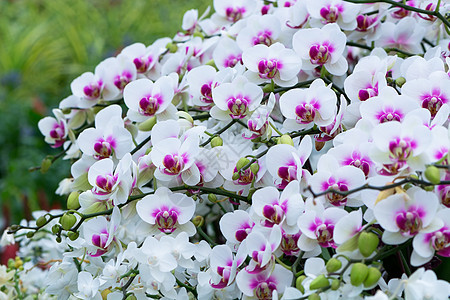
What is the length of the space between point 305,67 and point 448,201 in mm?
271

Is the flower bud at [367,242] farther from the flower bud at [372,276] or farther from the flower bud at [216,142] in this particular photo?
the flower bud at [216,142]

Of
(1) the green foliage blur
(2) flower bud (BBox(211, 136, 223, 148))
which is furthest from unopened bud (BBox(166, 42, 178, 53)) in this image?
(1) the green foliage blur

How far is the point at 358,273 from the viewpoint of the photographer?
53 centimetres

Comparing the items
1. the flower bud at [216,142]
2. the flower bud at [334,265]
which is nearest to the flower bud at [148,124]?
the flower bud at [216,142]

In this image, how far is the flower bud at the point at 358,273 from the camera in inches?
20.8

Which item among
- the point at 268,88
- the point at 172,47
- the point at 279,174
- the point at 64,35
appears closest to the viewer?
the point at 279,174

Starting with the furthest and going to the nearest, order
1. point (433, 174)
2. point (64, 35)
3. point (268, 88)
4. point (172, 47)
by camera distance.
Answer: point (64, 35)
point (172, 47)
point (268, 88)
point (433, 174)

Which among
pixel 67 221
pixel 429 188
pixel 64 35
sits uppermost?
pixel 429 188

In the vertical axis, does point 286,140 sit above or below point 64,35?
above

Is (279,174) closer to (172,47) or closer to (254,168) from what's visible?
(254,168)

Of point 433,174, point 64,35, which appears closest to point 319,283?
point 433,174

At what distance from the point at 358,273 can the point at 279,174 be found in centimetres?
16

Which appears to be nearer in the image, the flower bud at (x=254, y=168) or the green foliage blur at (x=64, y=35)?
the flower bud at (x=254, y=168)

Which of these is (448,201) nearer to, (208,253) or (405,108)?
(405,108)
